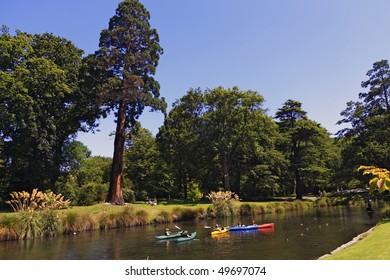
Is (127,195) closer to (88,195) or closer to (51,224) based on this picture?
(88,195)

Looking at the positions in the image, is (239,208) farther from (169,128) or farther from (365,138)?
(169,128)

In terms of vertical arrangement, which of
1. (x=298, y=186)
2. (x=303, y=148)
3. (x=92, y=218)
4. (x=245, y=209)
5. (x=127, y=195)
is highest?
(x=303, y=148)

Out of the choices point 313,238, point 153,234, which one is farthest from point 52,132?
point 313,238

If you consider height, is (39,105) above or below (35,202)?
above

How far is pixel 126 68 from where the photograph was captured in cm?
4097

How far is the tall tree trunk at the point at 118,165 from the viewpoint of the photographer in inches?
1533

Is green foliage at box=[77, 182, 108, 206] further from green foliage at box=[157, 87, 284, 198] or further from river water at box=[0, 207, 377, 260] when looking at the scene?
green foliage at box=[157, 87, 284, 198]

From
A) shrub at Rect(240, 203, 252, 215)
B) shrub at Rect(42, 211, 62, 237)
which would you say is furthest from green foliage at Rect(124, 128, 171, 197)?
shrub at Rect(42, 211, 62, 237)

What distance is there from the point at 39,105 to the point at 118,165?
38.3ft

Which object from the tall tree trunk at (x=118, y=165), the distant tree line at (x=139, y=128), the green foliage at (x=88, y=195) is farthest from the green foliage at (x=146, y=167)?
the tall tree trunk at (x=118, y=165)

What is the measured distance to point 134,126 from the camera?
47188mm

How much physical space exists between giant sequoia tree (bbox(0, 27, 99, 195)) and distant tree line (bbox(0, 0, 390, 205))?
5.3 inches

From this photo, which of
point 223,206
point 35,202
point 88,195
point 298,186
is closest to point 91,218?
point 35,202

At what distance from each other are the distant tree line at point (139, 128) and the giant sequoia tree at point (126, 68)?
128 mm
